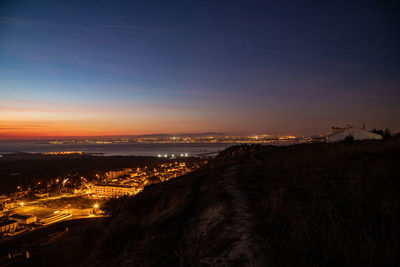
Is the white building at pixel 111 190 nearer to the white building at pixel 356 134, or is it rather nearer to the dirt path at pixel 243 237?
the white building at pixel 356 134

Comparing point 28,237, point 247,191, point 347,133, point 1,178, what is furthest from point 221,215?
point 1,178

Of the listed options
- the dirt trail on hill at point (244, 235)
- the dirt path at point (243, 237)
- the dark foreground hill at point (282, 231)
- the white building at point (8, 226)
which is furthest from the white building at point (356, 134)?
the white building at point (8, 226)

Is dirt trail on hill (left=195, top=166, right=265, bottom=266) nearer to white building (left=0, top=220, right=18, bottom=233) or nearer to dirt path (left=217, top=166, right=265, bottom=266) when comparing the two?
dirt path (left=217, top=166, right=265, bottom=266)

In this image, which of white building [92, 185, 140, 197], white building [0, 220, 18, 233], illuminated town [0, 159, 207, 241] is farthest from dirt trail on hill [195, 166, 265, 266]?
white building [92, 185, 140, 197]

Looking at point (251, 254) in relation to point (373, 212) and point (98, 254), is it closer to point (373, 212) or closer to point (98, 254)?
point (373, 212)

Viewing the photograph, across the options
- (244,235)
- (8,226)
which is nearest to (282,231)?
(244,235)

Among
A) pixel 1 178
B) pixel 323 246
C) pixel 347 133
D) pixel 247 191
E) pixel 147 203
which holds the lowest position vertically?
pixel 1 178

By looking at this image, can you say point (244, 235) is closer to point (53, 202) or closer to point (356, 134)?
point (356, 134)

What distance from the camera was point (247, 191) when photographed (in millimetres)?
8586

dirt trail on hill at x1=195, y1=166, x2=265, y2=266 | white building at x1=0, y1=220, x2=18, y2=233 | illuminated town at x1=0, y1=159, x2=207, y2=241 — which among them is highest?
dirt trail on hill at x1=195, y1=166, x2=265, y2=266

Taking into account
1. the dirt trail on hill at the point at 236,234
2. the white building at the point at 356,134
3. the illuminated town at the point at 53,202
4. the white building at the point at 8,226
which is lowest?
the illuminated town at the point at 53,202

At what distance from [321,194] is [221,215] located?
119 inches

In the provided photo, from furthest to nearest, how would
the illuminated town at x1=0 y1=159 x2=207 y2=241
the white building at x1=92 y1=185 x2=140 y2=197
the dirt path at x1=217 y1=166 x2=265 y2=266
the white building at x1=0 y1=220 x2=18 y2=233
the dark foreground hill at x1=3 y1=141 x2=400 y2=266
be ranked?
the white building at x1=92 y1=185 x2=140 y2=197 → the illuminated town at x1=0 y1=159 x2=207 y2=241 → the white building at x1=0 y1=220 x2=18 y2=233 → the dirt path at x1=217 y1=166 x2=265 y2=266 → the dark foreground hill at x1=3 y1=141 x2=400 y2=266

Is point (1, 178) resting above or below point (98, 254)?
below
